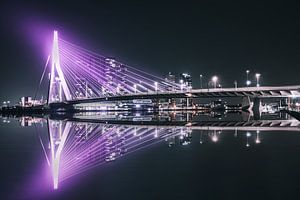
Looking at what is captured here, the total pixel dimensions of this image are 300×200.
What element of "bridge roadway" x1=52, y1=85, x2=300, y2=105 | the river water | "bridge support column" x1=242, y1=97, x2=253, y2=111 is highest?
"bridge roadway" x1=52, y1=85, x2=300, y2=105

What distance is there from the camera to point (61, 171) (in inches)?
575

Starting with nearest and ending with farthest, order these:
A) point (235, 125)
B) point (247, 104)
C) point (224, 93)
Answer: point (235, 125) < point (224, 93) < point (247, 104)

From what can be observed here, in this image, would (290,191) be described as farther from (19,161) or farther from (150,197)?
(19,161)

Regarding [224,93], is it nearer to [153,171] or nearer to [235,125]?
[235,125]

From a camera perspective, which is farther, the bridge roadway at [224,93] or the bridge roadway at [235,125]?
the bridge roadway at [224,93]

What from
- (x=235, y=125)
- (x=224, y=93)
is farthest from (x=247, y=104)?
(x=235, y=125)

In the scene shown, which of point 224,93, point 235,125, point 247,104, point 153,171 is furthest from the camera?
point 247,104

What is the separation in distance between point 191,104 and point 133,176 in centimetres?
14404

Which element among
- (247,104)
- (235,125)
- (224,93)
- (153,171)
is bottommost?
(153,171)

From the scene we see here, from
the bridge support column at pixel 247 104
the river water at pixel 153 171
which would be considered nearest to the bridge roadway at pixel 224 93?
the bridge support column at pixel 247 104

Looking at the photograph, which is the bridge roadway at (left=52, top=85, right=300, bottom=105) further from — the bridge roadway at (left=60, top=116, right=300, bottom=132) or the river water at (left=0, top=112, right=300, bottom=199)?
the river water at (left=0, top=112, right=300, bottom=199)

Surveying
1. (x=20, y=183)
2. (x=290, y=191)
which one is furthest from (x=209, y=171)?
(x=20, y=183)

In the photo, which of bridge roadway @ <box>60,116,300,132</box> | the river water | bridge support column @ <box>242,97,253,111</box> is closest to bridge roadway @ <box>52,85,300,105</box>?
bridge support column @ <box>242,97,253,111</box>

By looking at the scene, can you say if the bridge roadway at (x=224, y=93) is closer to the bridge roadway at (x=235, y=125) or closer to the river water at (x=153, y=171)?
the bridge roadway at (x=235, y=125)
